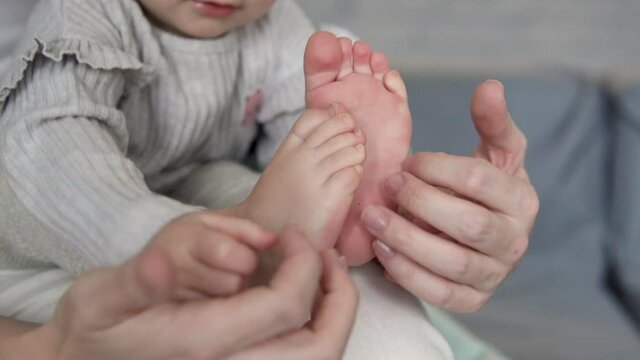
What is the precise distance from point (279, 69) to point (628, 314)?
0.65m

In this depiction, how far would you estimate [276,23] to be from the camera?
0.76m

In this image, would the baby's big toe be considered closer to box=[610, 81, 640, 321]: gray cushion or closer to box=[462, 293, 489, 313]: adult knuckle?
box=[462, 293, 489, 313]: adult knuckle

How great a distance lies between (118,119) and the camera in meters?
0.57

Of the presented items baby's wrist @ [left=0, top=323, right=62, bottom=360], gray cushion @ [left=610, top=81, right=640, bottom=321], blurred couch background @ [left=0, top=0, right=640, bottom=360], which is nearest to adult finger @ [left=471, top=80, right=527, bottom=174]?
baby's wrist @ [left=0, top=323, right=62, bottom=360]

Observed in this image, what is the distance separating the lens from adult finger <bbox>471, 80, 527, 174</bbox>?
570 millimetres

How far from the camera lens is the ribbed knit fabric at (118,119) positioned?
495mm

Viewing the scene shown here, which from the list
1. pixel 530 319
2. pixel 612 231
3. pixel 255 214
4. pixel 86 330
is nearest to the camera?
pixel 86 330

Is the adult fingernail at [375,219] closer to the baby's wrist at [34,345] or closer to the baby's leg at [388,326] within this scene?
the baby's leg at [388,326]

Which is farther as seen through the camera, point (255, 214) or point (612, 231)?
point (612, 231)

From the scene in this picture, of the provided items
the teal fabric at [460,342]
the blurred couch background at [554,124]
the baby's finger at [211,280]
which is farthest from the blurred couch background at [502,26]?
the baby's finger at [211,280]

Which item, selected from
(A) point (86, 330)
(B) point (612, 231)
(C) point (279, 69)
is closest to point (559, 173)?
(B) point (612, 231)

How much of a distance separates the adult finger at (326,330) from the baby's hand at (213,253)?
0.11ft

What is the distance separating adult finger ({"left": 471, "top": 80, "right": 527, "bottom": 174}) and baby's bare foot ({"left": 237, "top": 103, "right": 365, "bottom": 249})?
0.36 ft

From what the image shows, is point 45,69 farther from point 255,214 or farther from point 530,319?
point 530,319
